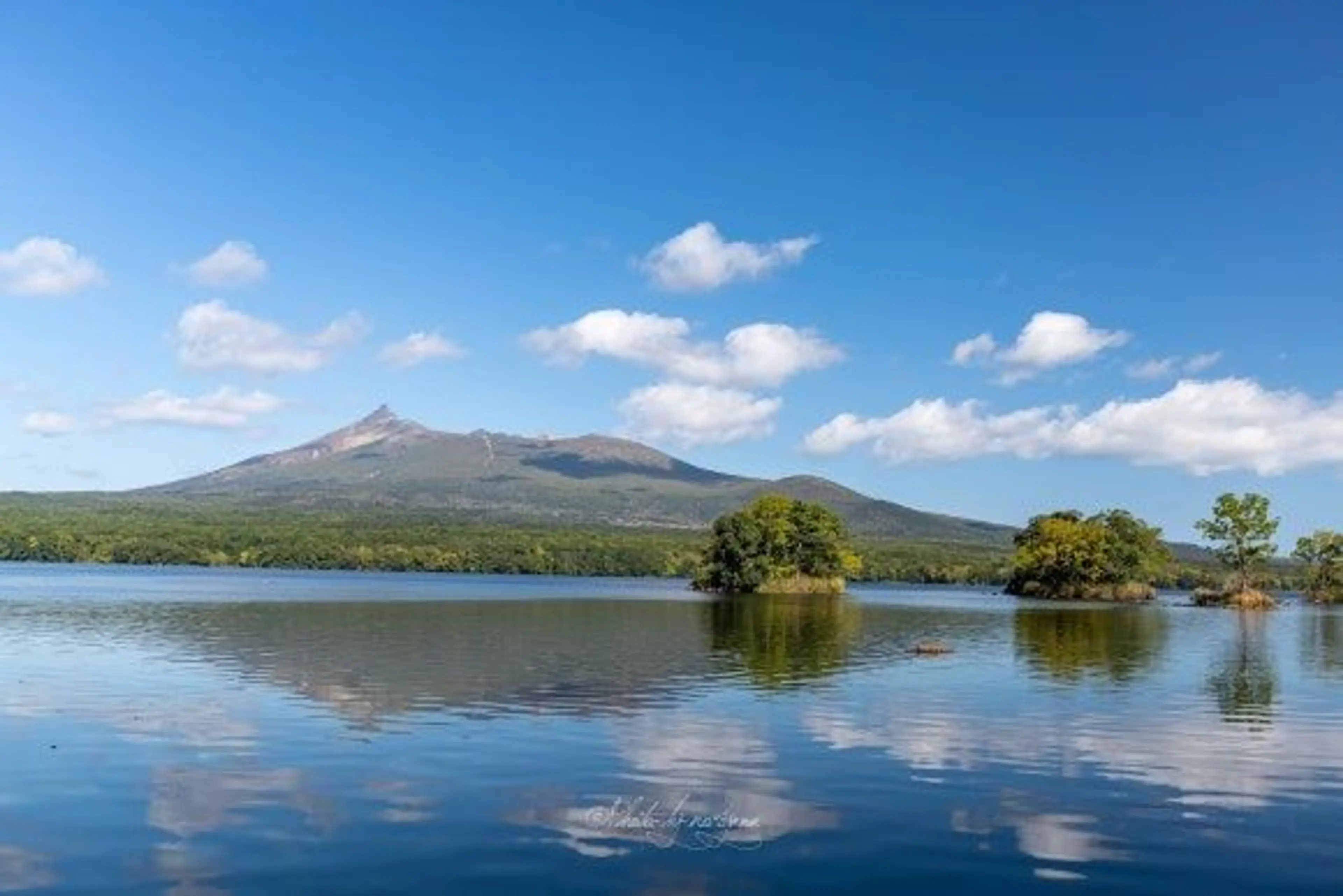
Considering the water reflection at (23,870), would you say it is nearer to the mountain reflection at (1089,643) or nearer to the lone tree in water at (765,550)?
the mountain reflection at (1089,643)

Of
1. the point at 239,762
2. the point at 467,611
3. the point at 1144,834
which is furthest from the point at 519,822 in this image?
the point at 467,611

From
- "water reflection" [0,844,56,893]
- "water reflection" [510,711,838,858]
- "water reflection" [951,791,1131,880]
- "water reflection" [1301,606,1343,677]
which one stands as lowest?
"water reflection" [1301,606,1343,677]

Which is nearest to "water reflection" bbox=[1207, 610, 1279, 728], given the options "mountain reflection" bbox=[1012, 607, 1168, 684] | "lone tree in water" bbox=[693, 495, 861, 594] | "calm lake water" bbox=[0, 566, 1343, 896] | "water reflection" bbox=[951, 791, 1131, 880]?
"calm lake water" bbox=[0, 566, 1343, 896]

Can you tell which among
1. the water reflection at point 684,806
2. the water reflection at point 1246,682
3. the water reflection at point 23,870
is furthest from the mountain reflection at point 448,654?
the water reflection at point 1246,682

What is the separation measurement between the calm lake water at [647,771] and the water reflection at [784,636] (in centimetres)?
80

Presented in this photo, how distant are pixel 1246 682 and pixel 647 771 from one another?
43.5m

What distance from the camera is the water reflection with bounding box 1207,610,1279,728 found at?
155 ft

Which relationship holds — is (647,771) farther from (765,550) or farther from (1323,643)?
(765,550)

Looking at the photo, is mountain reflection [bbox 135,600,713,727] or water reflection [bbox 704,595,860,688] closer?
mountain reflection [bbox 135,600,713,727]

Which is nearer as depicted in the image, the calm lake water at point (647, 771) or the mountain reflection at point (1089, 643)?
the calm lake water at point (647, 771)

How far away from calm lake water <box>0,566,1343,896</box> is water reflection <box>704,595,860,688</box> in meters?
0.80

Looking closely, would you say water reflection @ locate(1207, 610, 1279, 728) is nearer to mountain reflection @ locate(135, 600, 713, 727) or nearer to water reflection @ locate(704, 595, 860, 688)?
water reflection @ locate(704, 595, 860, 688)

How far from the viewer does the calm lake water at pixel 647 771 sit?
21.5m

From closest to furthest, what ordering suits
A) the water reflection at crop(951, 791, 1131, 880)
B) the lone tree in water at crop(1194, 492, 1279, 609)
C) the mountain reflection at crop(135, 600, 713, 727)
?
the water reflection at crop(951, 791, 1131, 880)
the mountain reflection at crop(135, 600, 713, 727)
the lone tree in water at crop(1194, 492, 1279, 609)
